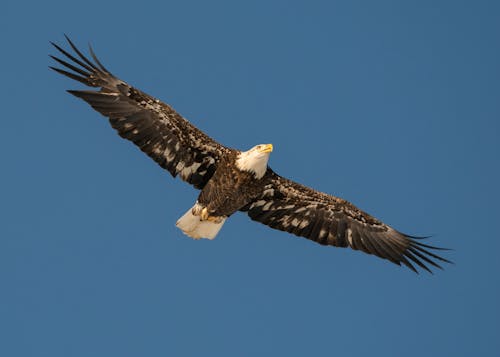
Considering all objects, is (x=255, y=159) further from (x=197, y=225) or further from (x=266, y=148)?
(x=197, y=225)

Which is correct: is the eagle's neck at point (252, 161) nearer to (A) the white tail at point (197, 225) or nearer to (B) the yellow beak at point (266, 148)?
(B) the yellow beak at point (266, 148)

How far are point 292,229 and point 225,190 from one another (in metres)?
2.01

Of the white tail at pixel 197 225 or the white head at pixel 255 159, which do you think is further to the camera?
the white tail at pixel 197 225

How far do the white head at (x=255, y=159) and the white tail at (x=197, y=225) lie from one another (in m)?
1.19

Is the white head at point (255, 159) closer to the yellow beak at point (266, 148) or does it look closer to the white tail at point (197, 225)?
the yellow beak at point (266, 148)

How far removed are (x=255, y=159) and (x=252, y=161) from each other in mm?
65

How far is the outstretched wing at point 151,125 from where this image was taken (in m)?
16.5

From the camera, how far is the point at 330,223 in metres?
18.5

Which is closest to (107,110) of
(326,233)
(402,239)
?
(326,233)

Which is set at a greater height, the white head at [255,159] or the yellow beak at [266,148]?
the yellow beak at [266,148]

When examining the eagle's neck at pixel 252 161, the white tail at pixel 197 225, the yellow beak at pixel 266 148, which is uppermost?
the yellow beak at pixel 266 148

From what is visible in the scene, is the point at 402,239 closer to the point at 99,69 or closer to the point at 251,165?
the point at 251,165

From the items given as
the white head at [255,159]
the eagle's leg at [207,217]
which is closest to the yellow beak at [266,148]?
the white head at [255,159]

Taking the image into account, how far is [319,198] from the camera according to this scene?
18.3 meters
